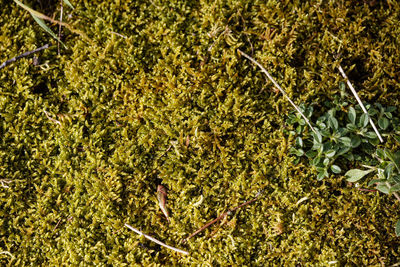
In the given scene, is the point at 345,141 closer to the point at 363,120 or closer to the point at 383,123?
the point at 363,120

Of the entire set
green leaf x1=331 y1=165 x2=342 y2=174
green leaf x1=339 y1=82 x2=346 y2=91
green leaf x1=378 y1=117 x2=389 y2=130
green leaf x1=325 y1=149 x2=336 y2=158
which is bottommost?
green leaf x1=331 y1=165 x2=342 y2=174

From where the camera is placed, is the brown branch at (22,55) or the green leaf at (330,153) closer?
the green leaf at (330,153)

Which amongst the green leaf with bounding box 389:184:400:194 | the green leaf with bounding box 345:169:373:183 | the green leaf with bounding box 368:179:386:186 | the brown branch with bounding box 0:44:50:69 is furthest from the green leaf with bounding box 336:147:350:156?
the brown branch with bounding box 0:44:50:69

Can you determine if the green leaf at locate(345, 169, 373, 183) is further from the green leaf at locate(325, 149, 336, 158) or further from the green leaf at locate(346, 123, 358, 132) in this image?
the green leaf at locate(346, 123, 358, 132)

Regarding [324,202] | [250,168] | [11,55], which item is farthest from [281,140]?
[11,55]

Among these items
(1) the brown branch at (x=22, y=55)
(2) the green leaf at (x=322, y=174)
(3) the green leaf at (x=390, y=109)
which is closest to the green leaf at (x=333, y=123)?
(2) the green leaf at (x=322, y=174)

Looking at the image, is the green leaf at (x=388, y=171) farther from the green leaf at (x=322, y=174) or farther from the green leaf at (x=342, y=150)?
the green leaf at (x=322, y=174)
